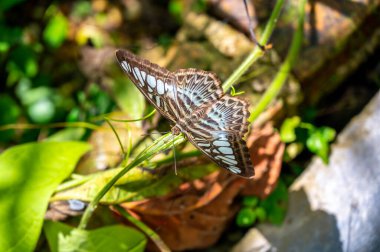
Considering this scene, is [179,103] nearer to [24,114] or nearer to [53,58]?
[24,114]

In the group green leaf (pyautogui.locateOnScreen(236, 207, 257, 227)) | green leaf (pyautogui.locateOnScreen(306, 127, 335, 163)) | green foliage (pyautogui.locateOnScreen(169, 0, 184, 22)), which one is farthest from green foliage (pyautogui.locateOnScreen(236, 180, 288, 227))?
green foliage (pyautogui.locateOnScreen(169, 0, 184, 22))

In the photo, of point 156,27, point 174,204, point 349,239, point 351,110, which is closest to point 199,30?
point 156,27

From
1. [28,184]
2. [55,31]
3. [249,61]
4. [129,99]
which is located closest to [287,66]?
[249,61]

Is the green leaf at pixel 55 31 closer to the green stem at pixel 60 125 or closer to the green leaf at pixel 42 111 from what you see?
the green leaf at pixel 42 111

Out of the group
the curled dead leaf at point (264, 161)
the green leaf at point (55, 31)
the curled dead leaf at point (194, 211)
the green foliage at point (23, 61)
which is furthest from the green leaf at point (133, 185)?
the green leaf at point (55, 31)

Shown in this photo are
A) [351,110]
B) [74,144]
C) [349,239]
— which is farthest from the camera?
[351,110]

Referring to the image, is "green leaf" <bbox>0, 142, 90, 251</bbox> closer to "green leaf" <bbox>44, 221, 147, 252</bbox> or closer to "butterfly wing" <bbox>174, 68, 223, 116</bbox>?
"green leaf" <bbox>44, 221, 147, 252</bbox>
